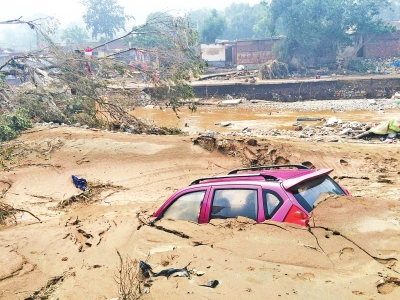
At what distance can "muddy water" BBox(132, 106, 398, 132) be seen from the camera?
66.6 feet

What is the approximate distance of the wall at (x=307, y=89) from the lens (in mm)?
29000

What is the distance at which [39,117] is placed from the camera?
14.9 m

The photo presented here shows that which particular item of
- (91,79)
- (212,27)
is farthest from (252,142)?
(212,27)

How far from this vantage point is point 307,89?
30.2 meters

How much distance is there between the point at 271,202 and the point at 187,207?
121cm

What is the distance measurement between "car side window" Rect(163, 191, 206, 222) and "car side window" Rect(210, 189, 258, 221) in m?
0.24

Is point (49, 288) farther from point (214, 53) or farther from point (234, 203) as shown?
point (214, 53)

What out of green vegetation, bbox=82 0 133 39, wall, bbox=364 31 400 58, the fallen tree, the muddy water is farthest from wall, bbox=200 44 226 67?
the fallen tree

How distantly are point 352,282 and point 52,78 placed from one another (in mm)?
15020

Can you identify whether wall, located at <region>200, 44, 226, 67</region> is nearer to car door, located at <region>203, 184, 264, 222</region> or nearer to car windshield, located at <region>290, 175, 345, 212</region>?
car windshield, located at <region>290, 175, 345, 212</region>

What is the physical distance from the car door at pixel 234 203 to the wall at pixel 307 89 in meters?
27.2

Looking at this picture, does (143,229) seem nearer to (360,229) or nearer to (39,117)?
(360,229)

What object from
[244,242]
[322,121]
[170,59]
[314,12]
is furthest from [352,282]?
[314,12]

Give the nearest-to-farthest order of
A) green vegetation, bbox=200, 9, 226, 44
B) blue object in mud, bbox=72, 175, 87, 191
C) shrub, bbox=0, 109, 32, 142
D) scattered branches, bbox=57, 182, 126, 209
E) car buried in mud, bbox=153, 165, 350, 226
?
car buried in mud, bbox=153, 165, 350, 226
scattered branches, bbox=57, 182, 126, 209
blue object in mud, bbox=72, 175, 87, 191
shrub, bbox=0, 109, 32, 142
green vegetation, bbox=200, 9, 226, 44
